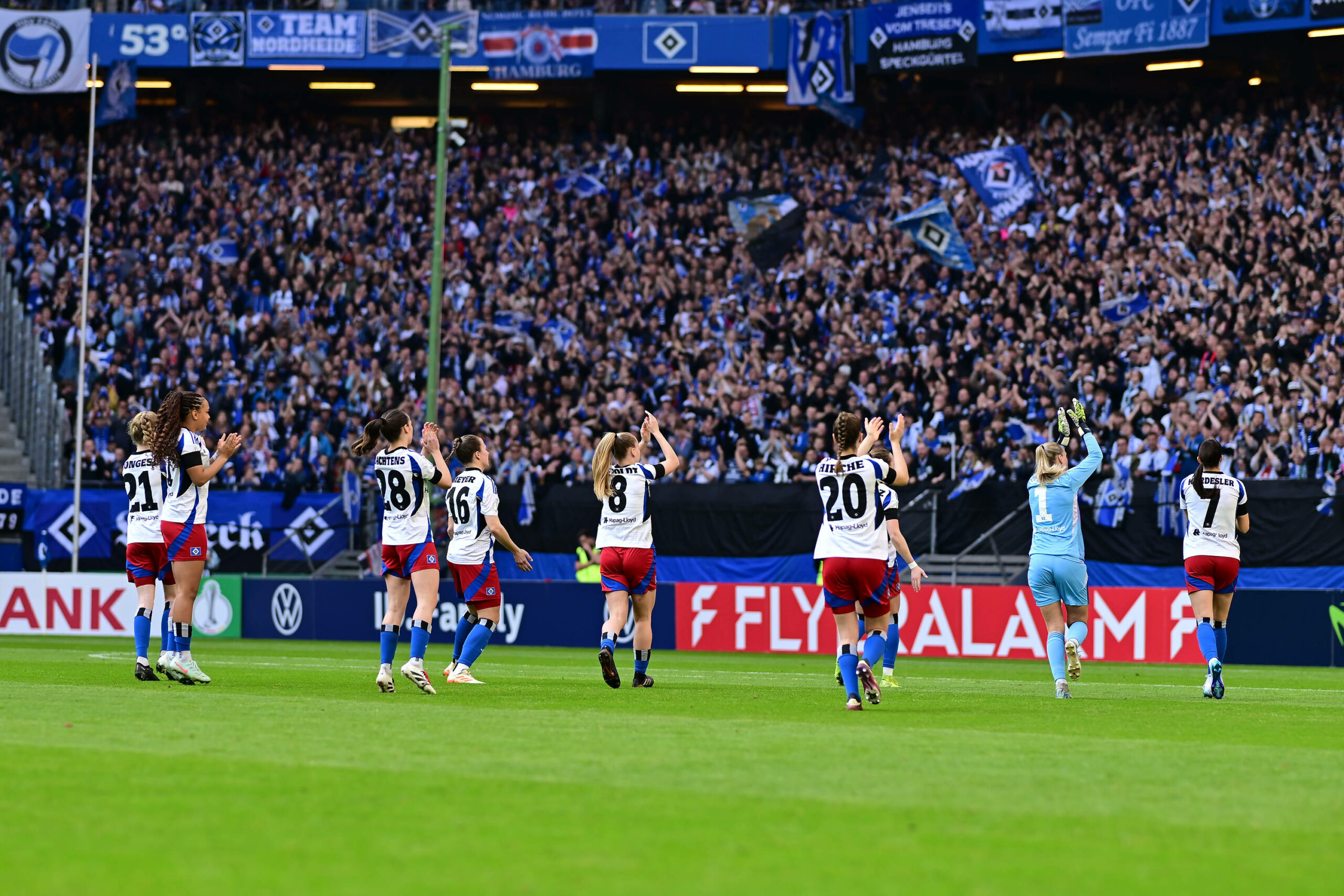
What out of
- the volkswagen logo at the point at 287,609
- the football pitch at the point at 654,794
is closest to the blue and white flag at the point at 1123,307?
the volkswagen logo at the point at 287,609

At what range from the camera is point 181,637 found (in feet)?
51.4

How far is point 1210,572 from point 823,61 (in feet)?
83.9

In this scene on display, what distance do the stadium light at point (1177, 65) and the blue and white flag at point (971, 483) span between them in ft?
45.6

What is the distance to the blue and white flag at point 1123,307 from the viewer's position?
32875 mm

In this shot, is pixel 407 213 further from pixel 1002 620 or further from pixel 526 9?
pixel 1002 620

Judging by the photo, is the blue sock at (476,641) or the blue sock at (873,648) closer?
the blue sock at (873,648)

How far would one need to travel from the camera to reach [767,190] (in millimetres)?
40062

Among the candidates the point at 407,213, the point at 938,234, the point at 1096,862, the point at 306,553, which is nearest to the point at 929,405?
the point at 938,234

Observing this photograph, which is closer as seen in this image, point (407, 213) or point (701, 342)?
point (701, 342)

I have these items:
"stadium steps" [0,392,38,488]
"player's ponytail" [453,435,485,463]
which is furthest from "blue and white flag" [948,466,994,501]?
"stadium steps" [0,392,38,488]

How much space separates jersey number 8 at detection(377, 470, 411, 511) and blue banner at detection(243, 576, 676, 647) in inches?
421

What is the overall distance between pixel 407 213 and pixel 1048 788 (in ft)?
113

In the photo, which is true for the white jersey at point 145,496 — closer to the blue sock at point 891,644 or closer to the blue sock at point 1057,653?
the blue sock at point 891,644

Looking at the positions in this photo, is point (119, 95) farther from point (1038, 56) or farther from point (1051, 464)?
point (1051, 464)
